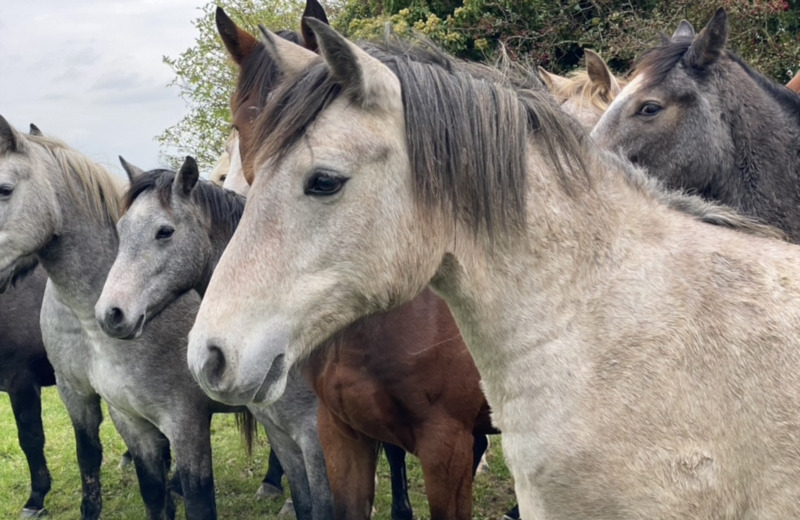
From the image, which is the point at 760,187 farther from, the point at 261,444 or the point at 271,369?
the point at 261,444

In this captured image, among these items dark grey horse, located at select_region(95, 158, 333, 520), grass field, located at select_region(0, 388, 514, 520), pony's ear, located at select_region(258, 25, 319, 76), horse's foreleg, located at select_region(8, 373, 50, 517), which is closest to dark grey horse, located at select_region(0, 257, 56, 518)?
horse's foreleg, located at select_region(8, 373, 50, 517)

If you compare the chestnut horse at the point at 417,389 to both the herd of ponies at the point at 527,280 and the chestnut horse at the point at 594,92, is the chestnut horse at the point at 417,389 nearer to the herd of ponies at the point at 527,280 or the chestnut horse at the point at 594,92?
the herd of ponies at the point at 527,280

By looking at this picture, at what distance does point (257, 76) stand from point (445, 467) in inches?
78.2

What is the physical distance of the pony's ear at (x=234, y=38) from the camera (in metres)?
4.11

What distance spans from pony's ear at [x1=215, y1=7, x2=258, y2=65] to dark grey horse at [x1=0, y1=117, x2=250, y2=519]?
164cm

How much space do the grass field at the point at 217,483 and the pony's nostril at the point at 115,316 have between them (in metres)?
2.52

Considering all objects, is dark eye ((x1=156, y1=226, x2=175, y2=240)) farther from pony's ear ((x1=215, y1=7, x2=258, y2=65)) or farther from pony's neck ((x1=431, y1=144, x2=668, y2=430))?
pony's neck ((x1=431, y1=144, x2=668, y2=430))

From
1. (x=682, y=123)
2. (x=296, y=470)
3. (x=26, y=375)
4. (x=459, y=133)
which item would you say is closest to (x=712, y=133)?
(x=682, y=123)

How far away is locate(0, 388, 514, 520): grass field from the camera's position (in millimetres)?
6383

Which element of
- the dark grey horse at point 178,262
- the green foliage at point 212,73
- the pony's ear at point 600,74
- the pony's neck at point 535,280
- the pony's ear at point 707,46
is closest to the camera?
the pony's neck at point 535,280

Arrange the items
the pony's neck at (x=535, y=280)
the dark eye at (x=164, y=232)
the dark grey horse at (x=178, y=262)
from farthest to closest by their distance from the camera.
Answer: the dark eye at (x=164, y=232)
the dark grey horse at (x=178, y=262)
the pony's neck at (x=535, y=280)

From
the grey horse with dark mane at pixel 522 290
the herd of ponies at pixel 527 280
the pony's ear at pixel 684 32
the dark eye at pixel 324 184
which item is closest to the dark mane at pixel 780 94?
the pony's ear at pixel 684 32

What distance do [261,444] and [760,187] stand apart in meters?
5.55

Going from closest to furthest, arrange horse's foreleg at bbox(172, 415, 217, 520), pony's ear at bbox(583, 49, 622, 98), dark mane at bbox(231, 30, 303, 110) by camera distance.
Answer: dark mane at bbox(231, 30, 303, 110) < horse's foreleg at bbox(172, 415, 217, 520) < pony's ear at bbox(583, 49, 622, 98)
